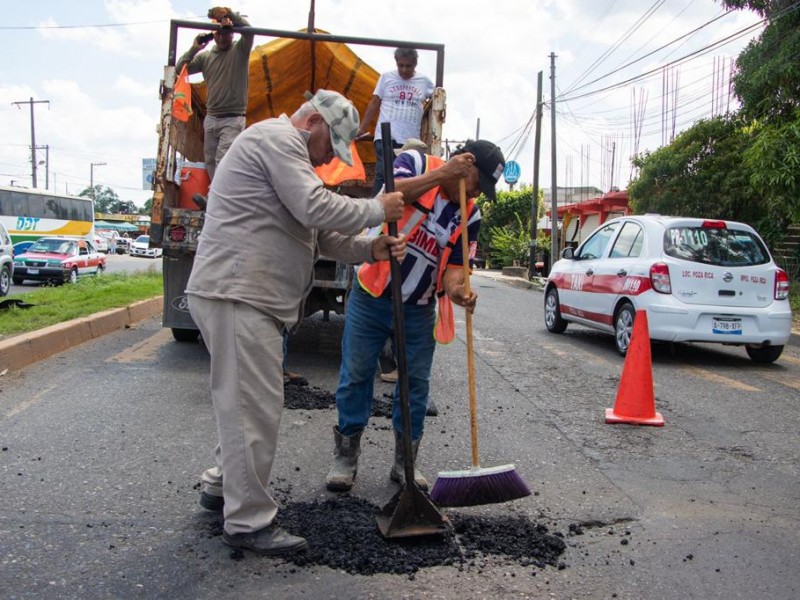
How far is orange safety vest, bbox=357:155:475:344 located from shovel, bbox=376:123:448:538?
24 centimetres

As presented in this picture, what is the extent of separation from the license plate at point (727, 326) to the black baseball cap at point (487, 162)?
18.2 ft

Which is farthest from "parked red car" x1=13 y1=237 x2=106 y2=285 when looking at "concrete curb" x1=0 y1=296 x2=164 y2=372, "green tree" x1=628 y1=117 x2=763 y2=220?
"green tree" x1=628 y1=117 x2=763 y2=220

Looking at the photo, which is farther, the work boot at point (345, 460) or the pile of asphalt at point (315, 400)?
the pile of asphalt at point (315, 400)

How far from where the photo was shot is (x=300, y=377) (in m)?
6.64

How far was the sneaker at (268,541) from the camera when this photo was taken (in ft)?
10.3

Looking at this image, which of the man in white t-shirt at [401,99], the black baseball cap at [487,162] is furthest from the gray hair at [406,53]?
the black baseball cap at [487,162]

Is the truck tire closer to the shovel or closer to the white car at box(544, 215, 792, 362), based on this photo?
the white car at box(544, 215, 792, 362)

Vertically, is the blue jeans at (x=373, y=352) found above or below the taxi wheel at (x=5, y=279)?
above

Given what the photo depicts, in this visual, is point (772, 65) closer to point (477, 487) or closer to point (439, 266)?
point (439, 266)

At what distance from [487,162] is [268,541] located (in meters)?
1.96

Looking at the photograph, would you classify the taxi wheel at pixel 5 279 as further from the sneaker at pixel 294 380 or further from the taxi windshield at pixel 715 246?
the taxi windshield at pixel 715 246

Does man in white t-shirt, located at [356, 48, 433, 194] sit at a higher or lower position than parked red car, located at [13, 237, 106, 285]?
higher

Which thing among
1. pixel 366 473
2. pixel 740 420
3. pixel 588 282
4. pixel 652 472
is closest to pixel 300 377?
pixel 366 473

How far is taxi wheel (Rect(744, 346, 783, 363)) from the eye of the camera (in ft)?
29.0
